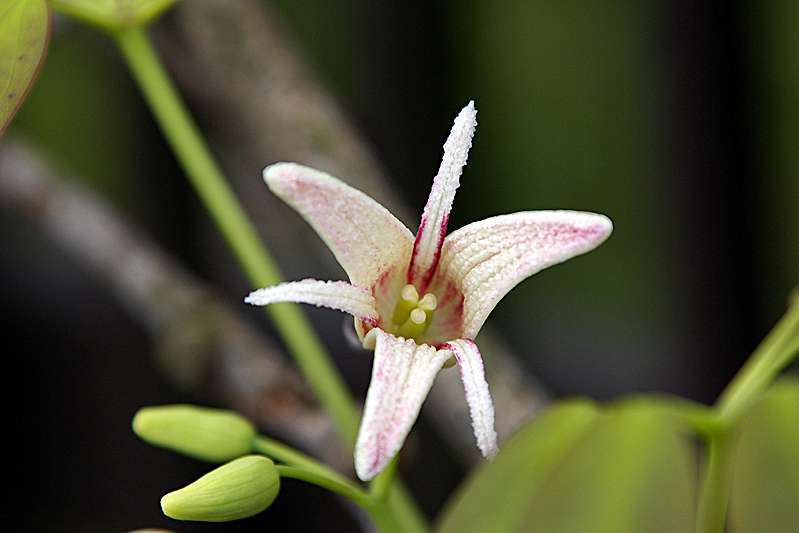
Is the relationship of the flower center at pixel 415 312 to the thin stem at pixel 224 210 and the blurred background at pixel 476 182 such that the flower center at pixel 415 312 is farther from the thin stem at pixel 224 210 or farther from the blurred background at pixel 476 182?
the blurred background at pixel 476 182

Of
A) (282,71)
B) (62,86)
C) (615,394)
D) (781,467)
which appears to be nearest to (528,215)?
(781,467)

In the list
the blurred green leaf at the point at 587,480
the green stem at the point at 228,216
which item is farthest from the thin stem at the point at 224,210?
the blurred green leaf at the point at 587,480

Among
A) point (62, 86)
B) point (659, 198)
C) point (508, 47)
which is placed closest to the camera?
point (659, 198)

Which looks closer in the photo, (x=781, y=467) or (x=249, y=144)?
(x=781, y=467)

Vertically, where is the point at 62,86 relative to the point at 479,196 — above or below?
above

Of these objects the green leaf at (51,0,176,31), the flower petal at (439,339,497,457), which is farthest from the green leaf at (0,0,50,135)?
the flower petal at (439,339,497,457)

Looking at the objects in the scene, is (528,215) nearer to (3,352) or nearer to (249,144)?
(249,144)
